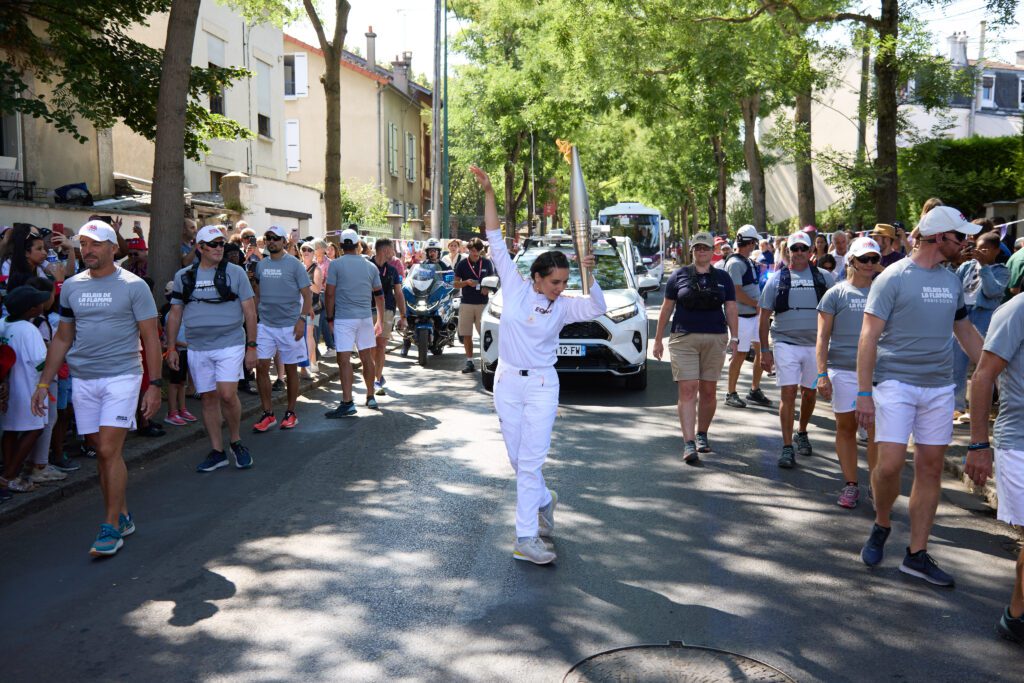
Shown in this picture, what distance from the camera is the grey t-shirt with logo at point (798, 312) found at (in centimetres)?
872

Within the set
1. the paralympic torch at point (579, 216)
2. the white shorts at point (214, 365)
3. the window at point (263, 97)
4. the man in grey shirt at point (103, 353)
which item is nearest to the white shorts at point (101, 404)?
the man in grey shirt at point (103, 353)

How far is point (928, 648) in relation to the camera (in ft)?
15.1

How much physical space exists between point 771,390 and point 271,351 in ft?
21.6

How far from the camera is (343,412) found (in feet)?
36.2

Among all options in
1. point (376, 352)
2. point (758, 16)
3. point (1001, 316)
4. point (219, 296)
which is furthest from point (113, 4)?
point (1001, 316)

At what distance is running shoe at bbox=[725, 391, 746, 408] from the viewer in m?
11.7

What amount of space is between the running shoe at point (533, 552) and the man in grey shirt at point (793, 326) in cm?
341

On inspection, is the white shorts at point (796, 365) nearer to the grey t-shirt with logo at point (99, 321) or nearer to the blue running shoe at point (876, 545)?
the blue running shoe at point (876, 545)

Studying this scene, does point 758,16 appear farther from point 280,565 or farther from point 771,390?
point 280,565

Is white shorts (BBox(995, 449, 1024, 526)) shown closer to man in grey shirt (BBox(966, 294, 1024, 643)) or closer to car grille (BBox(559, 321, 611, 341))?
man in grey shirt (BBox(966, 294, 1024, 643))

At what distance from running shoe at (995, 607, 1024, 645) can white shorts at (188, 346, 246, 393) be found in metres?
5.92

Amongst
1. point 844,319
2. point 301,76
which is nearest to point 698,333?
point 844,319

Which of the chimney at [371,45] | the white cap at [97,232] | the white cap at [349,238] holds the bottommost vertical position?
the white cap at [97,232]

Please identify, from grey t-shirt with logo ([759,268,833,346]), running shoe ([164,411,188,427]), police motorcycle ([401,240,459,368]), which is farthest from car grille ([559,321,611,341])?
running shoe ([164,411,188,427])
